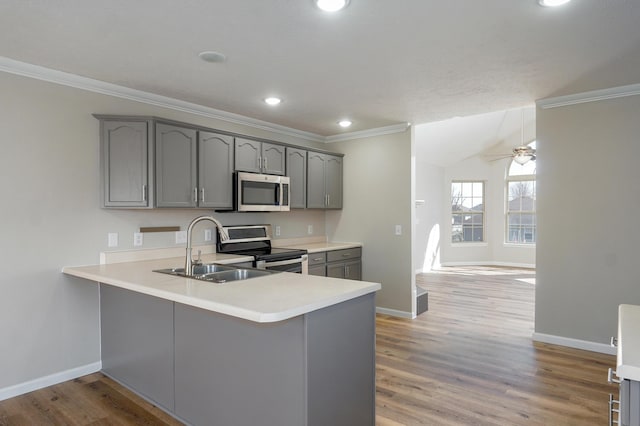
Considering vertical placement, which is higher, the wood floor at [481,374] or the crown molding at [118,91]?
the crown molding at [118,91]

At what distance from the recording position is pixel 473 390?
282cm

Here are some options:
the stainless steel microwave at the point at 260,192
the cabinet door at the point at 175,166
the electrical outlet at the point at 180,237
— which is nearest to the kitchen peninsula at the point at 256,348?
the cabinet door at the point at 175,166

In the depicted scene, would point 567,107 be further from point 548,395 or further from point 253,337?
point 253,337

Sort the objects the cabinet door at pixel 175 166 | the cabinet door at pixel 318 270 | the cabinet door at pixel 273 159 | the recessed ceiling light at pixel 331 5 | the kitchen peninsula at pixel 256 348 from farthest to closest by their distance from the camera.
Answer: the cabinet door at pixel 318 270
the cabinet door at pixel 273 159
the cabinet door at pixel 175 166
the recessed ceiling light at pixel 331 5
the kitchen peninsula at pixel 256 348

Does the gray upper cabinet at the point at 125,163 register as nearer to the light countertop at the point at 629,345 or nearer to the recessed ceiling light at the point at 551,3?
the recessed ceiling light at the point at 551,3

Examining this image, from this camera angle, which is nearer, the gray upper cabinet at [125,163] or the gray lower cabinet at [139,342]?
the gray lower cabinet at [139,342]

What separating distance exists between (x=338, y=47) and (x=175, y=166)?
1775mm

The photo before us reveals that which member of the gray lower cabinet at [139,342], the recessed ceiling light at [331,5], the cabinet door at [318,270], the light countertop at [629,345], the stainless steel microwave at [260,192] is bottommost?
the gray lower cabinet at [139,342]

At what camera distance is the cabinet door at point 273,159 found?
167 inches

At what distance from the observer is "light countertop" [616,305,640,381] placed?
1034 millimetres

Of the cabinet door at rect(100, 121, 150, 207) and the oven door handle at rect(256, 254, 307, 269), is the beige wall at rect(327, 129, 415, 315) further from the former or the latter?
the cabinet door at rect(100, 121, 150, 207)

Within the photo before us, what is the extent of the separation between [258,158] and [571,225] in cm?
323

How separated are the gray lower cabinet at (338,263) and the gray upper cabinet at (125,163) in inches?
79.0

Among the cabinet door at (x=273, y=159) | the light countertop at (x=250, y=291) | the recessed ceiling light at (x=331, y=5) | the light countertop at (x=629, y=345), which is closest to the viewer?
the light countertop at (x=629, y=345)
